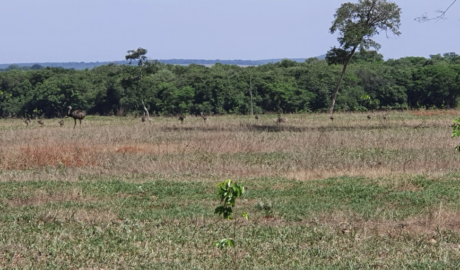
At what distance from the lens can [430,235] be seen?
30.2ft

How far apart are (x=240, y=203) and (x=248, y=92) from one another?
151ft

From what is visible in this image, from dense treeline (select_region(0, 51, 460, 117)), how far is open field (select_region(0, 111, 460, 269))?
32812mm

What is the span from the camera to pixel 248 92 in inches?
2274

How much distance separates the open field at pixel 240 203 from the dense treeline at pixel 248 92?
32.8 m

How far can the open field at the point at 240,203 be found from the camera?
780cm

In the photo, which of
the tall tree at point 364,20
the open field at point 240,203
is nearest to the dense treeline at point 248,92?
the tall tree at point 364,20

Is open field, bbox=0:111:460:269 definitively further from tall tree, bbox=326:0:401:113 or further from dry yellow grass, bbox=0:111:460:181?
tall tree, bbox=326:0:401:113

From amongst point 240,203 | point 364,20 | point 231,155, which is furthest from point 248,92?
point 240,203

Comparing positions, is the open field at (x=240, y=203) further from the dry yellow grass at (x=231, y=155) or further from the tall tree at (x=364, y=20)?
the tall tree at (x=364, y=20)

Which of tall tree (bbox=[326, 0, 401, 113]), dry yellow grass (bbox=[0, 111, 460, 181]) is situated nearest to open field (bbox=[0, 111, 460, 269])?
dry yellow grass (bbox=[0, 111, 460, 181])

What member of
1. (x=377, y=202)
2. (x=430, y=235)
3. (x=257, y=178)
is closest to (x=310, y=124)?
(x=257, y=178)

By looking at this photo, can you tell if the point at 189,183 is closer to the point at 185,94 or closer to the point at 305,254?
the point at 305,254

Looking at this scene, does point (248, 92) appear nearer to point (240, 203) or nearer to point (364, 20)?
point (364, 20)

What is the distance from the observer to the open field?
7801 mm
